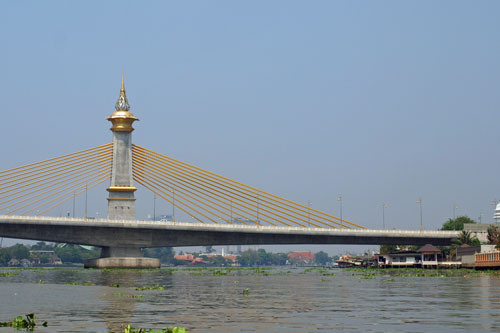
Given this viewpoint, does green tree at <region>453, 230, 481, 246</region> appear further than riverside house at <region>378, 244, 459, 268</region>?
Yes

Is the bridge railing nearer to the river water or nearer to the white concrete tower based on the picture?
the white concrete tower

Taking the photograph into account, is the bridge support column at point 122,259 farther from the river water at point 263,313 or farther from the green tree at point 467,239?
the river water at point 263,313

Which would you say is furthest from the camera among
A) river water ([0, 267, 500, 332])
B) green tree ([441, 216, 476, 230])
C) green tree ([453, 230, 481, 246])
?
green tree ([441, 216, 476, 230])

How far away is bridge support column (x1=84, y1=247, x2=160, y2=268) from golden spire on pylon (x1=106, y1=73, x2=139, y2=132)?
2136 centimetres

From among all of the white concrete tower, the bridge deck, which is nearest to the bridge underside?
the bridge deck

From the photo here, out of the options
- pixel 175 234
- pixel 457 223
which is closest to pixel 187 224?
pixel 175 234

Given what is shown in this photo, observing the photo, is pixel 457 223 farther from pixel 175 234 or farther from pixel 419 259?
pixel 175 234

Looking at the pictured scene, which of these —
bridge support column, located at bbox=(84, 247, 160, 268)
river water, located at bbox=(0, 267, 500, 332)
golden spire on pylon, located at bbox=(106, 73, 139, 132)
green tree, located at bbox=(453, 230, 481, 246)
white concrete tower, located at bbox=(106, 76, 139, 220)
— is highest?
golden spire on pylon, located at bbox=(106, 73, 139, 132)

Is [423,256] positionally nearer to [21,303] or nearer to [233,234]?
[233,234]

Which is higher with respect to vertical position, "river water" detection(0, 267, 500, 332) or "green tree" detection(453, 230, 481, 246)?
"green tree" detection(453, 230, 481, 246)

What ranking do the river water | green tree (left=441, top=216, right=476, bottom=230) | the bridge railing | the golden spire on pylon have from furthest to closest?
green tree (left=441, top=216, right=476, bottom=230) → the golden spire on pylon → the bridge railing → the river water

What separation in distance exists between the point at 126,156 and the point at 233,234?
23.6 metres

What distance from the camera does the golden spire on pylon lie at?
128500mm

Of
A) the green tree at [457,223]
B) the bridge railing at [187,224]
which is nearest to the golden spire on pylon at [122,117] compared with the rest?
the bridge railing at [187,224]
